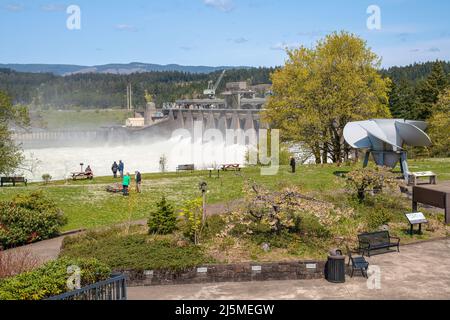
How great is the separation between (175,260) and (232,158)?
245 ft

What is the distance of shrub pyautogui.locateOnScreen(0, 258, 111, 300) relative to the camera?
11.2 m

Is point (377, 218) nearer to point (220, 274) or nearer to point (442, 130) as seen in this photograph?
point (220, 274)

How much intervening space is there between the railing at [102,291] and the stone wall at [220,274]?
7.83 feet

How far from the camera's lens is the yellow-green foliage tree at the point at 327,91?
42750 millimetres

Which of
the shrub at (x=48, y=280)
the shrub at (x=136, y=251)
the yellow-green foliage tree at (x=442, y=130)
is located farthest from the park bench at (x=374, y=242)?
the yellow-green foliage tree at (x=442, y=130)

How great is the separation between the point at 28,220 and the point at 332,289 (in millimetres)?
12280

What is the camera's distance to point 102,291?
12.5 meters

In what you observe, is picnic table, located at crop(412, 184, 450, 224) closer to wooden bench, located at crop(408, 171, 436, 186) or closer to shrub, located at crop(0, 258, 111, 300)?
wooden bench, located at crop(408, 171, 436, 186)

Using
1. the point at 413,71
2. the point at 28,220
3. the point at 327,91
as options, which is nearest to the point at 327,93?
the point at 327,91

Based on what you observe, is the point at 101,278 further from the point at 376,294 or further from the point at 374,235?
the point at 374,235

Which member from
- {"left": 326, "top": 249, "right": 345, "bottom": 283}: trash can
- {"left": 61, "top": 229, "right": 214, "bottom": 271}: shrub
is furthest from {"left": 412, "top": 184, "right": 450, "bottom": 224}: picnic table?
{"left": 61, "top": 229, "right": 214, "bottom": 271}: shrub

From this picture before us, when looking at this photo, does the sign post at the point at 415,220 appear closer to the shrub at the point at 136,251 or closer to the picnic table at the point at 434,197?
the picnic table at the point at 434,197

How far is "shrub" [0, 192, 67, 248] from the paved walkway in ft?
23.4

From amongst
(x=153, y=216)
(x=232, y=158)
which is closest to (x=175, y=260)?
(x=153, y=216)
